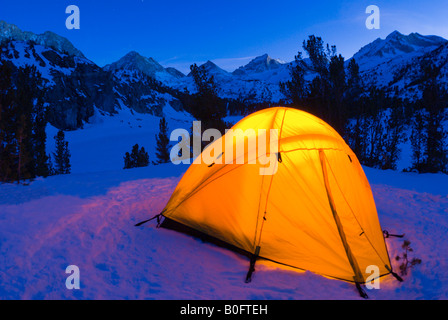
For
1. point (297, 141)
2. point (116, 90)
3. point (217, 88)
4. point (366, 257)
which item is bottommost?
point (366, 257)

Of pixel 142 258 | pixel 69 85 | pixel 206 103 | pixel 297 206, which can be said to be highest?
pixel 69 85

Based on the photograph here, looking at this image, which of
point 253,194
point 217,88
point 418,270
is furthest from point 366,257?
point 217,88

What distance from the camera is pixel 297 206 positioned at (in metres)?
4.54

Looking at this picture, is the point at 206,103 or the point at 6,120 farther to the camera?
the point at 206,103

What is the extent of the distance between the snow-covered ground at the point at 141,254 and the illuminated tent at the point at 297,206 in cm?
32

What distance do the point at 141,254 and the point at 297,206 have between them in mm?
3037

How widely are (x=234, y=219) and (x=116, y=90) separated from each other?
130014 millimetres

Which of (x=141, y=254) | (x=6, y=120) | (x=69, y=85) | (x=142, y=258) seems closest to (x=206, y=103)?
(x=6, y=120)

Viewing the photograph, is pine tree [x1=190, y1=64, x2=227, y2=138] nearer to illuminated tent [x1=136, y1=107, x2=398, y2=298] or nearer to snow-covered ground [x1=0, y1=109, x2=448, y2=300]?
snow-covered ground [x1=0, y1=109, x2=448, y2=300]

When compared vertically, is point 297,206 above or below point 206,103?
below

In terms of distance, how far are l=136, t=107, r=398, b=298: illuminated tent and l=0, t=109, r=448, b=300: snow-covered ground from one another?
1.05 feet

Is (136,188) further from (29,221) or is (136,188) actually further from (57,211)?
(29,221)

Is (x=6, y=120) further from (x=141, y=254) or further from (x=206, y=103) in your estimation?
(x=206, y=103)

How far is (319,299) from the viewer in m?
3.61
